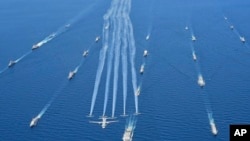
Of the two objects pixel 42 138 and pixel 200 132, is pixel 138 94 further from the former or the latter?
pixel 42 138

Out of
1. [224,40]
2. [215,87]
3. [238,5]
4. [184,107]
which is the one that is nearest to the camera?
[184,107]

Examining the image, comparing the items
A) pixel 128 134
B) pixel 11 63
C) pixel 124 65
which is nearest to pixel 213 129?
pixel 128 134

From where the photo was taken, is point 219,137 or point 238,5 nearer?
point 219,137

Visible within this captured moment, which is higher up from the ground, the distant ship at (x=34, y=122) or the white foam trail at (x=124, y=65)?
the white foam trail at (x=124, y=65)

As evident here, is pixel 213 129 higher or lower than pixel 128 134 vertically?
higher

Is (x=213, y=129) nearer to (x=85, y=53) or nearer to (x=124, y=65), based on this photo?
(x=124, y=65)

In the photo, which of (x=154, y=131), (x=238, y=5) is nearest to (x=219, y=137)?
(x=154, y=131)

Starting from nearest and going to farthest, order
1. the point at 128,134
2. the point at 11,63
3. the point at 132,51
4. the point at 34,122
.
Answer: the point at 128,134
the point at 34,122
the point at 11,63
the point at 132,51

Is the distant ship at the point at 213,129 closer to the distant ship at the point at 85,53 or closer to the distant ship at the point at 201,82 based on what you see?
the distant ship at the point at 201,82

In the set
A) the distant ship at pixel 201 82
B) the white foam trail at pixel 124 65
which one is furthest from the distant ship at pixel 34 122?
the distant ship at pixel 201 82
